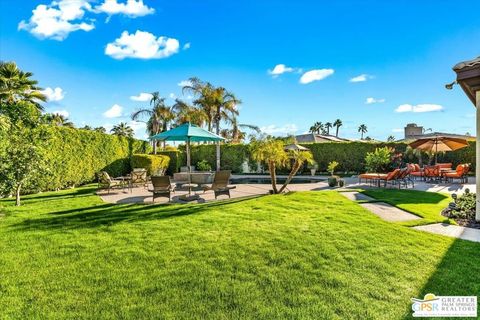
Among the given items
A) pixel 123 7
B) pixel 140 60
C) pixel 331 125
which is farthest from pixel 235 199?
pixel 331 125

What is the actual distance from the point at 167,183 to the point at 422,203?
9.11 metres

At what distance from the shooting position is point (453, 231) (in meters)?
6.80

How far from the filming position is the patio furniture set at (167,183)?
10742 millimetres

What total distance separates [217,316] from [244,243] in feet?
7.85

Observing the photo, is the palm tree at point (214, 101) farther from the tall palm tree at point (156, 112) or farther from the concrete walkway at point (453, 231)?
the concrete walkway at point (453, 231)

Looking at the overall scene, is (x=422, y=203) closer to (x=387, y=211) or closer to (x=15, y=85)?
(x=387, y=211)

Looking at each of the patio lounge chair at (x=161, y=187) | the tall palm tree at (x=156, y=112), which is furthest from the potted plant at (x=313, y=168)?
the patio lounge chair at (x=161, y=187)

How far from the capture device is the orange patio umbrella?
16234 mm

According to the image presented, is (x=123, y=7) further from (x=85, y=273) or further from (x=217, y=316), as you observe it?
(x=217, y=316)

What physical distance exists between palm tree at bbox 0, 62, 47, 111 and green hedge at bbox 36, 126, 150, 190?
11.3 m

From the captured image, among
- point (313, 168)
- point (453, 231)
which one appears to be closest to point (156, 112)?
point (313, 168)

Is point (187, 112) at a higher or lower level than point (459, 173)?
higher

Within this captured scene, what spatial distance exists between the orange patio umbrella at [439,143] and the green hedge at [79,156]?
18.8 meters

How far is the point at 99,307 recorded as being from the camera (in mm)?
3805
